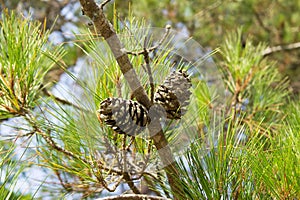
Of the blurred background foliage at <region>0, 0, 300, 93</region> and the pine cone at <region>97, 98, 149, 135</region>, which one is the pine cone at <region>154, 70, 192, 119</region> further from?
the blurred background foliage at <region>0, 0, 300, 93</region>

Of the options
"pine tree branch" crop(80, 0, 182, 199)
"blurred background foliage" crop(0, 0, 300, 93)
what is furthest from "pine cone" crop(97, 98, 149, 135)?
"blurred background foliage" crop(0, 0, 300, 93)

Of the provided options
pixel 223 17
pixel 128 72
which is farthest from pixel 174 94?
pixel 223 17

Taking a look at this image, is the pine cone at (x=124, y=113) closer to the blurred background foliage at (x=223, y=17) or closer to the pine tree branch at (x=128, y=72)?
the pine tree branch at (x=128, y=72)

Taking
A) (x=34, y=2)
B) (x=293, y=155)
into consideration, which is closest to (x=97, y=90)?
(x=293, y=155)

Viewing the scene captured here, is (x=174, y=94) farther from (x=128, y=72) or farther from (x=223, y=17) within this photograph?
(x=223, y=17)

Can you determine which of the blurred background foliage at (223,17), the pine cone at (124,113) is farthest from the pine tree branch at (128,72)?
the blurred background foliage at (223,17)
